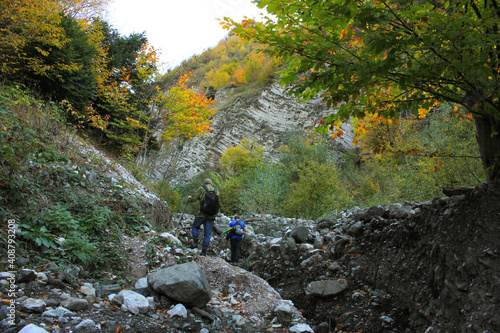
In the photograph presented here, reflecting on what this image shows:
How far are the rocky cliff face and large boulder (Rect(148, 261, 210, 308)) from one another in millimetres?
28278

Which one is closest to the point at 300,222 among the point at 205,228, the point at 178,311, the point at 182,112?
the point at 205,228

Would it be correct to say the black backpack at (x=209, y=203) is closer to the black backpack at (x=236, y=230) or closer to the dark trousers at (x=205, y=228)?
the dark trousers at (x=205, y=228)

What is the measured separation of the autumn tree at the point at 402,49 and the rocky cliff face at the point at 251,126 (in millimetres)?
28887

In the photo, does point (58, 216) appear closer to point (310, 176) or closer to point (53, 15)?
point (53, 15)

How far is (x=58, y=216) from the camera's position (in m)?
3.82

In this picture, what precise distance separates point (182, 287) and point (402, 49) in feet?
12.0

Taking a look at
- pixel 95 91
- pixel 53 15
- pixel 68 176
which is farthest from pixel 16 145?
pixel 95 91

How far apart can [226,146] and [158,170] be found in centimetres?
856

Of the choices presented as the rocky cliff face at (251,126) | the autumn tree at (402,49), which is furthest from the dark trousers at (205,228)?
the rocky cliff face at (251,126)

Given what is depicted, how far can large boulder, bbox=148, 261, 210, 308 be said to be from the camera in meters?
3.44

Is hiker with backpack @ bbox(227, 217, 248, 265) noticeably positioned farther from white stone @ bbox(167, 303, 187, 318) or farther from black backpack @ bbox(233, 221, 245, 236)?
white stone @ bbox(167, 303, 187, 318)

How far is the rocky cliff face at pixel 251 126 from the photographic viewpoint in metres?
32.7

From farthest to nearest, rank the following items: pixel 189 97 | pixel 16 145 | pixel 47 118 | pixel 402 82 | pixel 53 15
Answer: pixel 189 97 → pixel 53 15 → pixel 47 118 → pixel 16 145 → pixel 402 82

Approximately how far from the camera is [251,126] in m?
33.8
